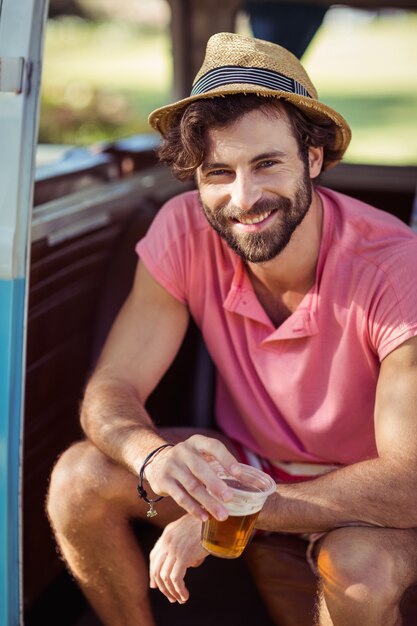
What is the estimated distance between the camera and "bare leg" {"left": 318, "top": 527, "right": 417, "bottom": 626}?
6.14 ft

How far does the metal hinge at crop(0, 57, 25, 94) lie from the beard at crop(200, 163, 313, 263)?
0.58 meters

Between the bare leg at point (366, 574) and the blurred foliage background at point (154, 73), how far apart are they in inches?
69.4

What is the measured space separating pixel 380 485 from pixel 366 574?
198 millimetres

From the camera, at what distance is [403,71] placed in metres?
9.18

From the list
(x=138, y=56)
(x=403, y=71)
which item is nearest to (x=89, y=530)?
(x=403, y=71)

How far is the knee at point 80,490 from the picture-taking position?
2219 millimetres

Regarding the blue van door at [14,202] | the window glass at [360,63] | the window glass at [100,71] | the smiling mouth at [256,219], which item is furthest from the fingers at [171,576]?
the window glass at [100,71]

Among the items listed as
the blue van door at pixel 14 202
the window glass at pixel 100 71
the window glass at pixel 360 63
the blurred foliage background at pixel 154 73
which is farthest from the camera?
the window glass at pixel 100 71

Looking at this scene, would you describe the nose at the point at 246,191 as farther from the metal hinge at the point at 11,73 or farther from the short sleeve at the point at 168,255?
the metal hinge at the point at 11,73

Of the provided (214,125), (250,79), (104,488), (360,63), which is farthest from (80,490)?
(360,63)

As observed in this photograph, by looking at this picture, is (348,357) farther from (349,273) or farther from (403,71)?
(403,71)

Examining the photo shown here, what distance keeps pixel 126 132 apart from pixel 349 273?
28.6 ft

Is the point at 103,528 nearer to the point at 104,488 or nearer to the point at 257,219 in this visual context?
the point at 104,488

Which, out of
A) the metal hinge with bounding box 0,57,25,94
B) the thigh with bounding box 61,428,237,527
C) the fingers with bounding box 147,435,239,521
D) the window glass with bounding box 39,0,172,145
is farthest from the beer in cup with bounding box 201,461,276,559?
the window glass with bounding box 39,0,172,145
